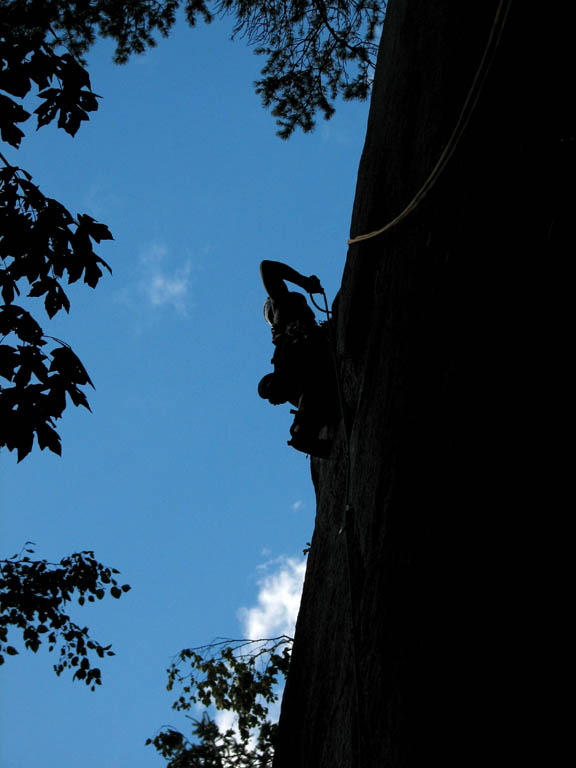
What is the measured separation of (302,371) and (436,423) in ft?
6.63

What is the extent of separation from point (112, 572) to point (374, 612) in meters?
6.25

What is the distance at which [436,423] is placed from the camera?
255 centimetres

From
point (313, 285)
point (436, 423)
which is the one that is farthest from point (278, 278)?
point (436, 423)

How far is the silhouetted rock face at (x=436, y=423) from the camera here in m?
2.13

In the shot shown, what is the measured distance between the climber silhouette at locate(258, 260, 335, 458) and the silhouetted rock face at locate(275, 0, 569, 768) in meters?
0.37

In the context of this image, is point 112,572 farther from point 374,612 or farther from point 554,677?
point 554,677

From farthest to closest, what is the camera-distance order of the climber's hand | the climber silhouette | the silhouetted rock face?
the climber's hand → the climber silhouette → the silhouetted rock face

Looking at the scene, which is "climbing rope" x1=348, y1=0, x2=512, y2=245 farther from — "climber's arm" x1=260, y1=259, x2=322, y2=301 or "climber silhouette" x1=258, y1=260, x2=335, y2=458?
"climber's arm" x1=260, y1=259, x2=322, y2=301

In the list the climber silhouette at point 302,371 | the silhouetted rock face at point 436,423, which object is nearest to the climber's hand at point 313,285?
the climber silhouette at point 302,371

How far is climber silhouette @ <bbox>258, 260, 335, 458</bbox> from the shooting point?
4.39m

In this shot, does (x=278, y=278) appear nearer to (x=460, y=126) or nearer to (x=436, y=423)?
(x=460, y=126)

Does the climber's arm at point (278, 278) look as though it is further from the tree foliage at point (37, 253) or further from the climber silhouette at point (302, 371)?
the tree foliage at point (37, 253)

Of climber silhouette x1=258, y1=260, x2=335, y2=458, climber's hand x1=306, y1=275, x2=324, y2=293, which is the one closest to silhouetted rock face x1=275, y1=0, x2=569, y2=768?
climber silhouette x1=258, y1=260, x2=335, y2=458

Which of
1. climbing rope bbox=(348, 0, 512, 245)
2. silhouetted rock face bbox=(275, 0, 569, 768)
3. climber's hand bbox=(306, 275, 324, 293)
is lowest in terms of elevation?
silhouetted rock face bbox=(275, 0, 569, 768)
